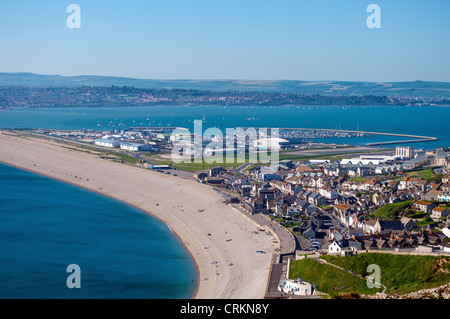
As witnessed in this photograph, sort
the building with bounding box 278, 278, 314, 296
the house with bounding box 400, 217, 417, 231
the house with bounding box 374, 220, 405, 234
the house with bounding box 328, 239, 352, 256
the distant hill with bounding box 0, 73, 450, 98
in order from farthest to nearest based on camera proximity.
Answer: the distant hill with bounding box 0, 73, 450, 98, the house with bounding box 400, 217, 417, 231, the house with bounding box 374, 220, 405, 234, the house with bounding box 328, 239, 352, 256, the building with bounding box 278, 278, 314, 296

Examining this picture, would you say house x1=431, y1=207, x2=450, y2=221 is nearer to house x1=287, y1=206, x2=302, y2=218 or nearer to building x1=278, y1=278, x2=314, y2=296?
house x1=287, y1=206, x2=302, y2=218

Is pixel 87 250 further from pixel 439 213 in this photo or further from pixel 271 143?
pixel 271 143

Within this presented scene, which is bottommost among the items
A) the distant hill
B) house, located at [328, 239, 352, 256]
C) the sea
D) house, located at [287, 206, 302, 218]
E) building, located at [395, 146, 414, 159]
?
the sea

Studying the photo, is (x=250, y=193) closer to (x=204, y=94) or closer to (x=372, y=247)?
(x=372, y=247)

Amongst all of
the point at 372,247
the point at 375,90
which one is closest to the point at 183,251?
the point at 372,247

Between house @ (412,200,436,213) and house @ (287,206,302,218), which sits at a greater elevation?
house @ (412,200,436,213)

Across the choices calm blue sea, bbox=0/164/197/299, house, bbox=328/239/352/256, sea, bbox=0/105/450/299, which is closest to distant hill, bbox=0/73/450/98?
sea, bbox=0/105/450/299
